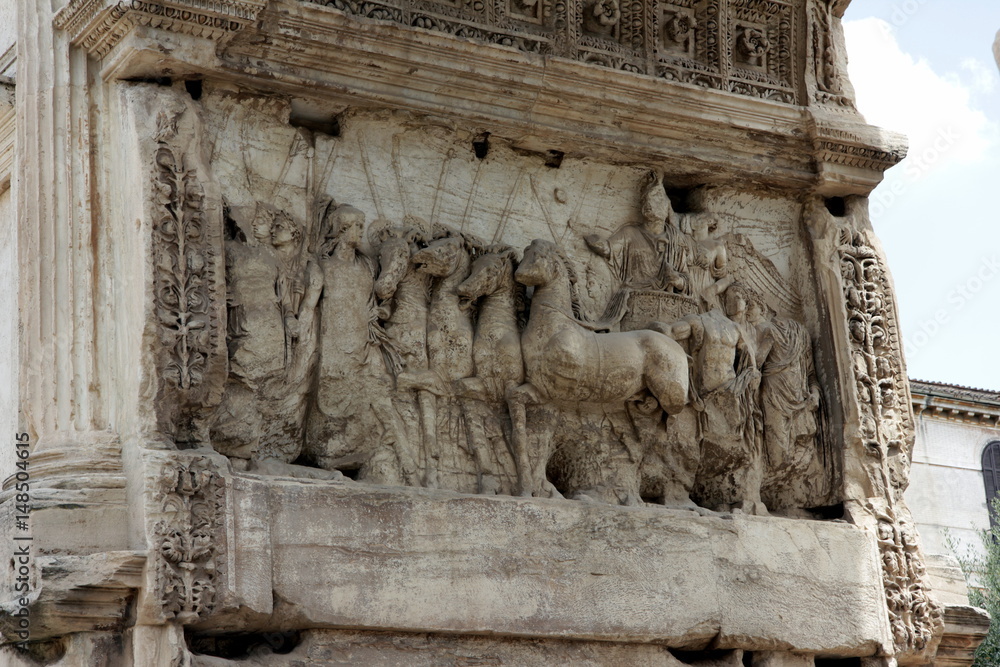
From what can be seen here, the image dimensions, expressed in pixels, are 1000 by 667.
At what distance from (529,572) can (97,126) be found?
2782 millimetres

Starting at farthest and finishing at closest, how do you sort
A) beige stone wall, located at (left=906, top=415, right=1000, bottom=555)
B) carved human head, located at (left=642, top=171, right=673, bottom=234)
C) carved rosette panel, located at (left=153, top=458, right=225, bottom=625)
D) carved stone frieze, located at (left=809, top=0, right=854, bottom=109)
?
beige stone wall, located at (left=906, top=415, right=1000, bottom=555) → carved stone frieze, located at (left=809, top=0, right=854, bottom=109) → carved human head, located at (left=642, top=171, right=673, bottom=234) → carved rosette panel, located at (left=153, top=458, right=225, bottom=625)

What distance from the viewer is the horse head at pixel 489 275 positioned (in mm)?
7035

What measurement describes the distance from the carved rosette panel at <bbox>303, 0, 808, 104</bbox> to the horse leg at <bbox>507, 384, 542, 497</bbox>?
69.7 inches

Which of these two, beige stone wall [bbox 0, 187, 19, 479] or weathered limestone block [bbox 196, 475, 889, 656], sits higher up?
beige stone wall [bbox 0, 187, 19, 479]

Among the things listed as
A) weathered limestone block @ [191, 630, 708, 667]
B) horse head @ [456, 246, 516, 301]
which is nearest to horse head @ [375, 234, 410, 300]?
horse head @ [456, 246, 516, 301]

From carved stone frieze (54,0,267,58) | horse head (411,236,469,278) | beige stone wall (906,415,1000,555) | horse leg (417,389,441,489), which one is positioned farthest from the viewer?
beige stone wall (906,415,1000,555)

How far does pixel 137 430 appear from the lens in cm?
602

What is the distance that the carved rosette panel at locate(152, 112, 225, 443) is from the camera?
6113mm

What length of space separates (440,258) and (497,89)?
95 cm

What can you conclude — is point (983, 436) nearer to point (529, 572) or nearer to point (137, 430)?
point (529, 572)

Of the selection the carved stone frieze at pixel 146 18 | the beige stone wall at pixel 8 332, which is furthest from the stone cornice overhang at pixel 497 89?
the beige stone wall at pixel 8 332

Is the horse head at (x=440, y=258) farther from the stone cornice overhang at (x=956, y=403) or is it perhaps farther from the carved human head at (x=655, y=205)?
the stone cornice overhang at (x=956, y=403)

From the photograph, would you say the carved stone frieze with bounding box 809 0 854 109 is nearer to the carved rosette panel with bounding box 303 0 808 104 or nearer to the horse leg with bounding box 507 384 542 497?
the carved rosette panel with bounding box 303 0 808 104

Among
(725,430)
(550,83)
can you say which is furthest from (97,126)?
(725,430)
